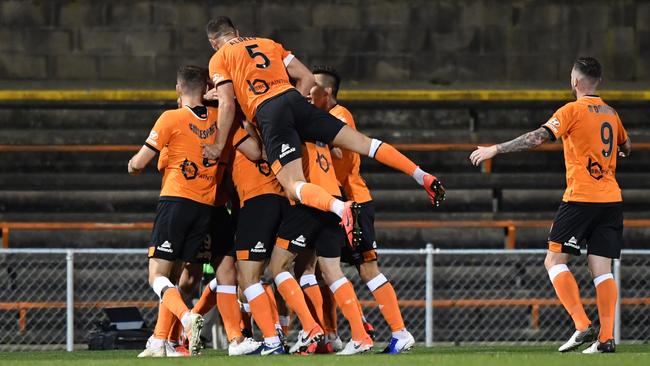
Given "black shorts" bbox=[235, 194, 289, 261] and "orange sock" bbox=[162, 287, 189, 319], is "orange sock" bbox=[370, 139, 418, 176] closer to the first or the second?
"black shorts" bbox=[235, 194, 289, 261]

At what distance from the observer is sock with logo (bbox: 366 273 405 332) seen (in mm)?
11133

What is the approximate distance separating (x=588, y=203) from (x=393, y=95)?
22.0 ft

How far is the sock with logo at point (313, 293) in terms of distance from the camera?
11.2 metres

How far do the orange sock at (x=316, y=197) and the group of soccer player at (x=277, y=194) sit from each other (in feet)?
0.36

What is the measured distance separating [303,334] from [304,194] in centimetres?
102

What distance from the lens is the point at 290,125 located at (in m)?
10.7

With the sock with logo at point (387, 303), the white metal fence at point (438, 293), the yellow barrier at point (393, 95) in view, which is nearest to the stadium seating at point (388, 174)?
the yellow barrier at point (393, 95)

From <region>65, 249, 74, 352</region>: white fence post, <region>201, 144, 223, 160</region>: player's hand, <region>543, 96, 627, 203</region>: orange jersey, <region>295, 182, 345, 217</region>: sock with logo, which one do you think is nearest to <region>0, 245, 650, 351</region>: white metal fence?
<region>65, 249, 74, 352</region>: white fence post

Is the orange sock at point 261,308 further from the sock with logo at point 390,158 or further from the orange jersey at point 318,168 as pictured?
the sock with logo at point 390,158

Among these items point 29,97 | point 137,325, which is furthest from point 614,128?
point 29,97

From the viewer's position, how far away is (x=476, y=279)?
52.5 feet

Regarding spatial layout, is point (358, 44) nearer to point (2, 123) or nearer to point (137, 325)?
point (2, 123)

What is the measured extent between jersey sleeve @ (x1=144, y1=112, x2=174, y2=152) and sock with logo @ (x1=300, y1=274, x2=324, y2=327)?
1.38m

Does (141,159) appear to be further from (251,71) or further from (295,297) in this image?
(295,297)
